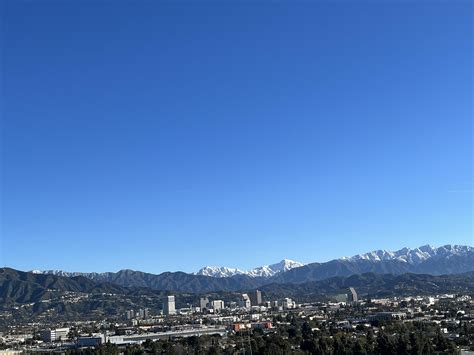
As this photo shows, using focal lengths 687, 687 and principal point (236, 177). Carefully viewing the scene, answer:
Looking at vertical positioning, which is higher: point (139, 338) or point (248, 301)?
point (248, 301)

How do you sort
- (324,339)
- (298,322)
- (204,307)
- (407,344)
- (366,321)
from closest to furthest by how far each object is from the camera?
(407,344) → (324,339) → (366,321) → (298,322) → (204,307)

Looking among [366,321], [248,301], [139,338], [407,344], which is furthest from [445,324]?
[248,301]

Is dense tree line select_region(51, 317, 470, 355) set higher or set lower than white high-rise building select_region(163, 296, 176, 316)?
→ lower

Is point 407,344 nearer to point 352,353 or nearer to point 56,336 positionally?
point 352,353

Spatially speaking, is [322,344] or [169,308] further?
[169,308]

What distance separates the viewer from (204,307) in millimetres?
189500

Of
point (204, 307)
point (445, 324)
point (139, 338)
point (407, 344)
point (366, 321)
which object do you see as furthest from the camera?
point (204, 307)

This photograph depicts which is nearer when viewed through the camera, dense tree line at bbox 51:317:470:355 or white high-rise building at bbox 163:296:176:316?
dense tree line at bbox 51:317:470:355

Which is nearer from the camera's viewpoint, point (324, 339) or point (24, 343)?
point (324, 339)

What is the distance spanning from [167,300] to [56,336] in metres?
81.8

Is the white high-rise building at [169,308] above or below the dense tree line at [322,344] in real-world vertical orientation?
above

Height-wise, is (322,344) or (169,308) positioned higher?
(169,308)

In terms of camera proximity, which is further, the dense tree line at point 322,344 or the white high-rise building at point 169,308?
the white high-rise building at point 169,308

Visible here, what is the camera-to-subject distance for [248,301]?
7485 inches
